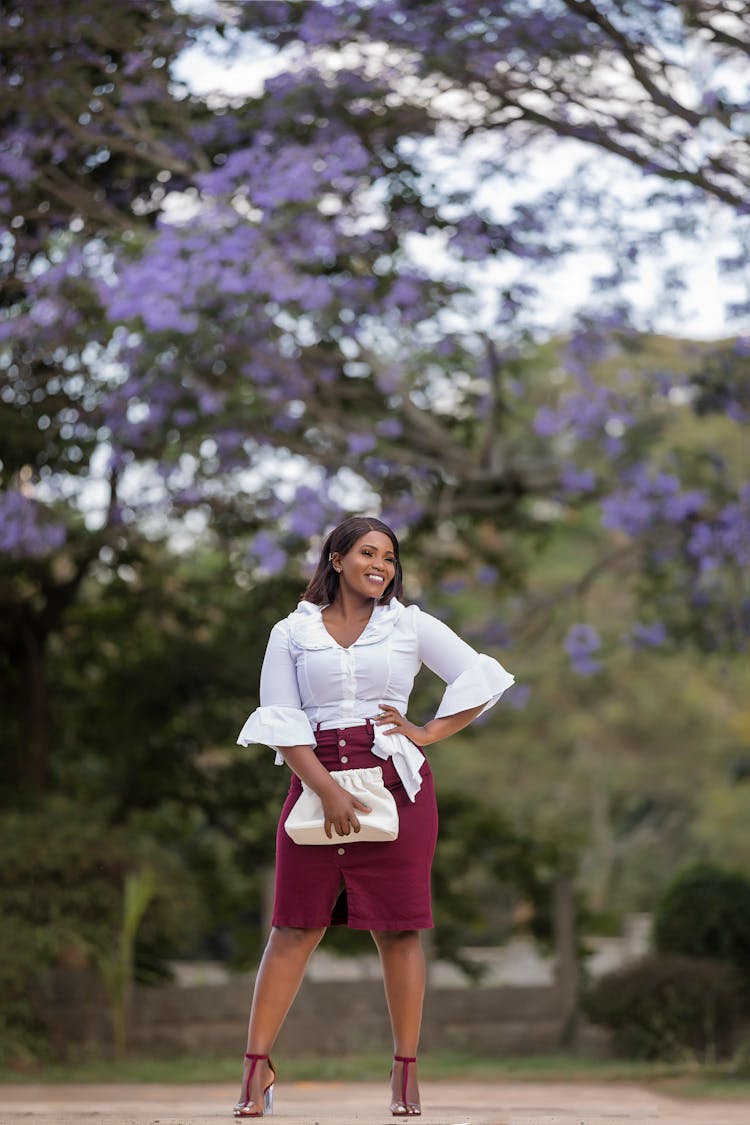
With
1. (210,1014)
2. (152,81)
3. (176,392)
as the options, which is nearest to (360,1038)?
(210,1014)

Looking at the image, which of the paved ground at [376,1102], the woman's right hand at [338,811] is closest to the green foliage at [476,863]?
the paved ground at [376,1102]

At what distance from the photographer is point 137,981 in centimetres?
1124

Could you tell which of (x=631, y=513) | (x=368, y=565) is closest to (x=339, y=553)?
(x=368, y=565)

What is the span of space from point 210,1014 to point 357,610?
6744 millimetres

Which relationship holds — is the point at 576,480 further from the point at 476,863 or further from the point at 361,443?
the point at 476,863

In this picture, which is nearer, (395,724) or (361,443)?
(395,724)

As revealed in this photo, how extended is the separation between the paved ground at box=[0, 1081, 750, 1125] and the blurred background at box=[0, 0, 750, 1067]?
1.45m

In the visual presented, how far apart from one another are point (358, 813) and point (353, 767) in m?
0.12

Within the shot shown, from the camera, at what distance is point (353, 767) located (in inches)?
156

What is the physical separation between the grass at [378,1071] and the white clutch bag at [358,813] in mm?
4593

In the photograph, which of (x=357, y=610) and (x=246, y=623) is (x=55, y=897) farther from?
(x=357, y=610)

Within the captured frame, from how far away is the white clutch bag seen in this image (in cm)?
389

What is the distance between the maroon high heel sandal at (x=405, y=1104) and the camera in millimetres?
3947

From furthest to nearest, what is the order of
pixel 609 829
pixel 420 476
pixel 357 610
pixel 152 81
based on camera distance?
pixel 609 829 → pixel 420 476 → pixel 152 81 → pixel 357 610
